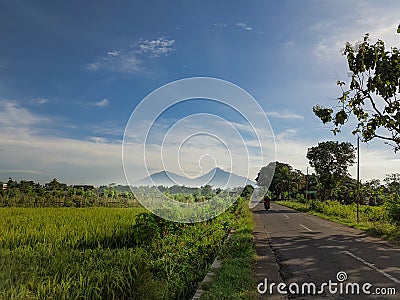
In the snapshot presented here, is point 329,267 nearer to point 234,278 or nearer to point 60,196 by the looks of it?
point 234,278

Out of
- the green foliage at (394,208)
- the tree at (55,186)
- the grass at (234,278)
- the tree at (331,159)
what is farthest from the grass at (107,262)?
the tree at (331,159)

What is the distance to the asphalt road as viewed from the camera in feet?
19.3

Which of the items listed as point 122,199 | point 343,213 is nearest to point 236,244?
point 343,213

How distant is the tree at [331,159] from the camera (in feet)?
125

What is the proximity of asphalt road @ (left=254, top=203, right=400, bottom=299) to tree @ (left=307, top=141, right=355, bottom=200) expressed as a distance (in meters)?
27.2

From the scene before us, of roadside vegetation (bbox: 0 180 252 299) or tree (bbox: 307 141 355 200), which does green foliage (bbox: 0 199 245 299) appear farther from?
tree (bbox: 307 141 355 200)

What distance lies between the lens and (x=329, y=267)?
7.52 metres

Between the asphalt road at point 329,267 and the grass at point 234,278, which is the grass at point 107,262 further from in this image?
the asphalt road at point 329,267

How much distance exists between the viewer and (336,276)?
6.75m

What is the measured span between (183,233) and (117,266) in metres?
3.64

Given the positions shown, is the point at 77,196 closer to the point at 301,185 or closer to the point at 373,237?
the point at 373,237

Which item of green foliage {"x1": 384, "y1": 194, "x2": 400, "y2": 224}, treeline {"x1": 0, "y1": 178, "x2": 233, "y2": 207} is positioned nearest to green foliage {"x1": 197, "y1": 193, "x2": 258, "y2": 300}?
green foliage {"x1": 384, "y1": 194, "x2": 400, "y2": 224}

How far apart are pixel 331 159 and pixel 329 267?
33.7 metres

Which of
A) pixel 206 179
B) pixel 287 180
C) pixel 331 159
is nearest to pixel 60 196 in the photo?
pixel 206 179
